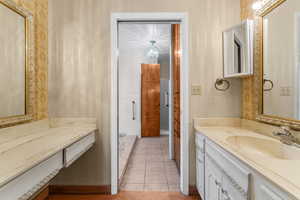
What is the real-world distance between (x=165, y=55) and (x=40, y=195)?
4.99m

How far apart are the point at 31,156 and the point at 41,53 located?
1.34 m

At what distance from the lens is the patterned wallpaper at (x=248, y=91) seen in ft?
6.25

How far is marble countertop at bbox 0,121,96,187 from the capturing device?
0.89 meters

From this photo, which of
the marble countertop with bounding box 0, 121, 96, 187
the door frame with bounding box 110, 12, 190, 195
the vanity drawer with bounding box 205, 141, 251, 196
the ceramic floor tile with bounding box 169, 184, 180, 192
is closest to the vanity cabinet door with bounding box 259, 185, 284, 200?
the vanity drawer with bounding box 205, 141, 251, 196

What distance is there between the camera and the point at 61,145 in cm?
133

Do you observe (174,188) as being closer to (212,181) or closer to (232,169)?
(212,181)

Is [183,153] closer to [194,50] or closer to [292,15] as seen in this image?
[194,50]

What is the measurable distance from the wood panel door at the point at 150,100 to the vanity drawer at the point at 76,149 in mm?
3164

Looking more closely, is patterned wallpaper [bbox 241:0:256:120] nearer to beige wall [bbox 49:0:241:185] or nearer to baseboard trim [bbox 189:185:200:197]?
beige wall [bbox 49:0:241:185]

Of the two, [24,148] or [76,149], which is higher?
[24,148]

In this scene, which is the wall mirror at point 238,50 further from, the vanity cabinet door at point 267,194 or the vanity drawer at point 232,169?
the vanity cabinet door at point 267,194

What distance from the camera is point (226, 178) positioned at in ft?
4.18

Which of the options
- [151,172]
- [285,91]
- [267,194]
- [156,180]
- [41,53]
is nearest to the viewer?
[267,194]

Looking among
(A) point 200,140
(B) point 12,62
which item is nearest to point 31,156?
(B) point 12,62
